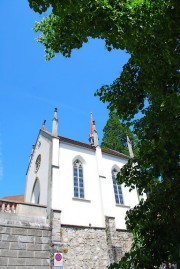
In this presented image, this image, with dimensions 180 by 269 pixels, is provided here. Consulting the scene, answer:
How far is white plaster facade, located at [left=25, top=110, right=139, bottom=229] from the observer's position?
1775 centimetres

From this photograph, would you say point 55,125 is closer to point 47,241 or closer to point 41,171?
point 41,171

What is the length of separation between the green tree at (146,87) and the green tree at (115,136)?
25.5 metres

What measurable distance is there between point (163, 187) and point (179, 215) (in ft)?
2.56

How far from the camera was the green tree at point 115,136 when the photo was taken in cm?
3366

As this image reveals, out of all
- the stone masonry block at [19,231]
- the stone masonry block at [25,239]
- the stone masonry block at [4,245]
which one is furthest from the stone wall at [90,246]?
the stone masonry block at [4,245]

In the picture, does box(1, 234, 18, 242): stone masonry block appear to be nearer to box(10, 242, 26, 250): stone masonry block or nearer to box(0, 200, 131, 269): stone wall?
box(0, 200, 131, 269): stone wall

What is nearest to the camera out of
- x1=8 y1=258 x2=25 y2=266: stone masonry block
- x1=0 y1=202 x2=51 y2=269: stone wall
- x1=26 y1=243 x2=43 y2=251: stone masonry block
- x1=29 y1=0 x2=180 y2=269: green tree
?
x1=29 y1=0 x2=180 y2=269: green tree

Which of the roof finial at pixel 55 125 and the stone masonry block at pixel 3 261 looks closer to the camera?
the stone masonry block at pixel 3 261

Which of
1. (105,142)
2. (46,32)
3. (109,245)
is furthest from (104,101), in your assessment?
(105,142)

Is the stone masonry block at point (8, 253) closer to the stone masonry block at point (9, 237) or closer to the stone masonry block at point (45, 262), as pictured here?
the stone masonry block at point (9, 237)

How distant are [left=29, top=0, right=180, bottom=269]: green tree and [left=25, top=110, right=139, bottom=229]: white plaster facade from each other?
10984 mm

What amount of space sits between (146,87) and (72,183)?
13.7 m

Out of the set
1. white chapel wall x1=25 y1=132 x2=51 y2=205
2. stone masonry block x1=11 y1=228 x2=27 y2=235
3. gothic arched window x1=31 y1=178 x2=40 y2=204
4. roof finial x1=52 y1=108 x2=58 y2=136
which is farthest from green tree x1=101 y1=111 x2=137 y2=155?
stone masonry block x1=11 y1=228 x2=27 y2=235

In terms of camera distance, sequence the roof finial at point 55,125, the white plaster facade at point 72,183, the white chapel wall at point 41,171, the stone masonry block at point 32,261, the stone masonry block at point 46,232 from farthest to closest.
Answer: the roof finial at point 55,125 → the white chapel wall at point 41,171 → the white plaster facade at point 72,183 → the stone masonry block at point 46,232 → the stone masonry block at point 32,261
